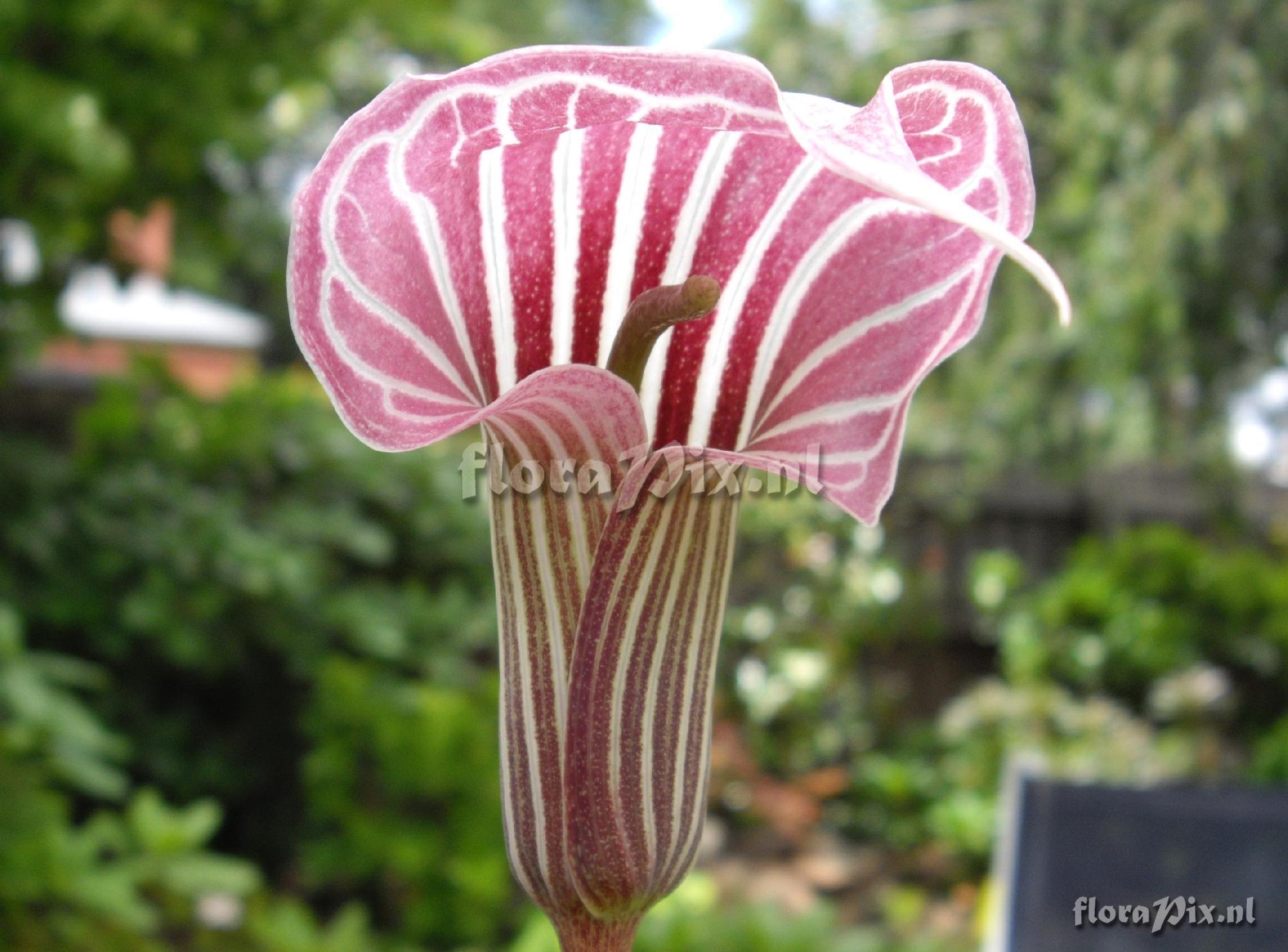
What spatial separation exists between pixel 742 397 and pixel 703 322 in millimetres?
30

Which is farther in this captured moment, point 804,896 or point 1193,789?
point 804,896

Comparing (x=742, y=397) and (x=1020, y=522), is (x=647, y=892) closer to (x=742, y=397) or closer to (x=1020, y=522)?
(x=742, y=397)

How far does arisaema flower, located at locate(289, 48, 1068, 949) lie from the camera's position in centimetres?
33

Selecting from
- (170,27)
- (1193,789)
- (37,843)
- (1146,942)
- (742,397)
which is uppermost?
(170,27)

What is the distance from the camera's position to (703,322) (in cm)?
41

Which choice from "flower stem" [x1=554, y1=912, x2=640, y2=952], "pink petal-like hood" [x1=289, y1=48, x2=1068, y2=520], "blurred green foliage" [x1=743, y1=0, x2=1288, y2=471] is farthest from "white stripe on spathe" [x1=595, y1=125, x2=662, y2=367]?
"blurred green foliage" [x1=743, y1=0, x2=1288, y2=471]

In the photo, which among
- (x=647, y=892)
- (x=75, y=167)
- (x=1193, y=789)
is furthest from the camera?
(x=75, y=167)

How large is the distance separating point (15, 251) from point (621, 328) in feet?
8.07

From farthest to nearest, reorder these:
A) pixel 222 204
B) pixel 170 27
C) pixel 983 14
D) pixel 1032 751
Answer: pixel 983 14 → pixel 1032 751 → pixel 222 204 → pixel 170 27

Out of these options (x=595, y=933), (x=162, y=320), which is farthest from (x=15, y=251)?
(x=162, y=320)

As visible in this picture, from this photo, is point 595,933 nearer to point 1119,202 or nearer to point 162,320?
point 1119,202

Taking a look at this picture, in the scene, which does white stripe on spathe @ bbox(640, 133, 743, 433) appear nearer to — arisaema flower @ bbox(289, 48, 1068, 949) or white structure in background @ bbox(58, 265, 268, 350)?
arisaema flower @ bbox(289, 48, 1068, 949)

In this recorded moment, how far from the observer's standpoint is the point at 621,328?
354 mm

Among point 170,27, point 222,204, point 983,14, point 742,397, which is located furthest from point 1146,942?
point 983,14
